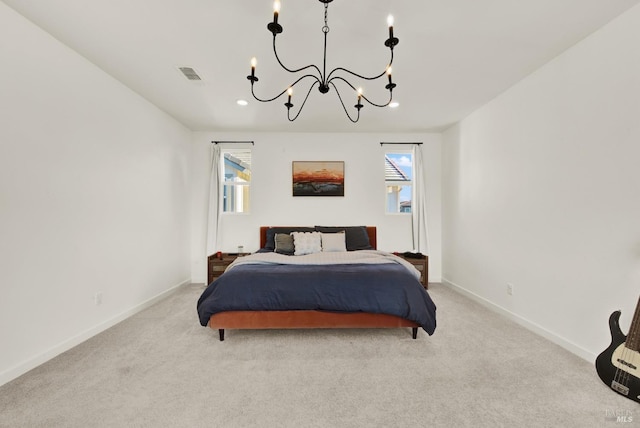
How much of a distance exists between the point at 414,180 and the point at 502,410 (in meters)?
3.51

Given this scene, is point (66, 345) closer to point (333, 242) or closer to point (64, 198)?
point (64, 198)

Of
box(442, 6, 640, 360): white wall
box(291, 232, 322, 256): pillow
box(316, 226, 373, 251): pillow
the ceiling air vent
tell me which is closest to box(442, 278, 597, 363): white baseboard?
box(442, 6, 640, 360): white wall

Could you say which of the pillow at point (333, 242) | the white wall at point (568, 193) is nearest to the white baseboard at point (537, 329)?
the white wall at point (568, 193)

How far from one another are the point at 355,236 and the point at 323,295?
1.78m

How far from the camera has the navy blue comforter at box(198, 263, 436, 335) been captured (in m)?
2.35

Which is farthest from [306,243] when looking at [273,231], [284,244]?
[273,231]

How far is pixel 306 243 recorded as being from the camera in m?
3.63

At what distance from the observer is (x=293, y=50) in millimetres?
2260

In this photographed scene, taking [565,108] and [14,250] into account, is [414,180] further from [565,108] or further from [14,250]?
[14,250]

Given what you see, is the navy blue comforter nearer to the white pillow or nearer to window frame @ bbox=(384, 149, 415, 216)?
the white pillow

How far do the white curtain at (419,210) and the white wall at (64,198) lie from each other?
12.9 ft

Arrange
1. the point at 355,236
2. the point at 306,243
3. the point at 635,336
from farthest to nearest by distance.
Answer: the point at 355,236, the point at 306,243, the point at 635,336

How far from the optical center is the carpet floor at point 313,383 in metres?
1.49

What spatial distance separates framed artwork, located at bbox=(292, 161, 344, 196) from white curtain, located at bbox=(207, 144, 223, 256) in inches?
49.9
